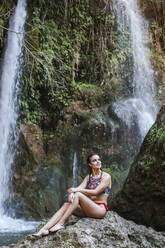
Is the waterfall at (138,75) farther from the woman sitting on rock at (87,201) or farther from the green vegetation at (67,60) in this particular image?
the woman sitting on rock at (87,201)

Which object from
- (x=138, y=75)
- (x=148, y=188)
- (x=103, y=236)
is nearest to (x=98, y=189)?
(x=103, y=236)

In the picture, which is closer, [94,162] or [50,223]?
[50,223]

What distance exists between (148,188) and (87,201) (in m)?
0.98

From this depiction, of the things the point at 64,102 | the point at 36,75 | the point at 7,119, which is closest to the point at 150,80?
the point at 64,102

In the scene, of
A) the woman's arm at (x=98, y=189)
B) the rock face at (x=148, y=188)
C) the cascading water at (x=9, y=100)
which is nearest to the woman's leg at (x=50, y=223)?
the woman's arm at (x=98, y=189)

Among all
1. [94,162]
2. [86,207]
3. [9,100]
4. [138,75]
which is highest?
[138,75]

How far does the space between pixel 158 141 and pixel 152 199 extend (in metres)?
0.89

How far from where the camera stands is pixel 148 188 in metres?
3.64

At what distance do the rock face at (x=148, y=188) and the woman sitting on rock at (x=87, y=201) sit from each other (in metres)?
0.45

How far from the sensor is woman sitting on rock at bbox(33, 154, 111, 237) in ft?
10.2

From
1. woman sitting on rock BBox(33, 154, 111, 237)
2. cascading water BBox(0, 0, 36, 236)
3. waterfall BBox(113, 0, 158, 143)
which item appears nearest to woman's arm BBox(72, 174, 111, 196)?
woman sitting on rock BBox(33, 154, 111, 237)

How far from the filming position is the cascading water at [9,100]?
750 centimetres

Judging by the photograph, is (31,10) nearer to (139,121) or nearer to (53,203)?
(139,121)

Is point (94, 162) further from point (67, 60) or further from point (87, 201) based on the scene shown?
point (67, 60)
